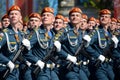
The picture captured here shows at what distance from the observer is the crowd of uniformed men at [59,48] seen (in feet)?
35.8

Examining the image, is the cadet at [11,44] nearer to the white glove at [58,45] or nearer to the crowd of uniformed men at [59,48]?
the crowd of uniformed men at [59,48]

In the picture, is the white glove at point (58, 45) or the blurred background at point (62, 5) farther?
the blurred background at point (62, 5)

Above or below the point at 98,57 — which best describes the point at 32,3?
above

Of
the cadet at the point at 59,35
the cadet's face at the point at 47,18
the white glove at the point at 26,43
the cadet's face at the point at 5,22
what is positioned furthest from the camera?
the cadet's face at the point at 5,22

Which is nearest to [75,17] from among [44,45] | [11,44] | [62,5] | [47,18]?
[47,18]

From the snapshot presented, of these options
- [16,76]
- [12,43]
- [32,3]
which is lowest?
[16,76]

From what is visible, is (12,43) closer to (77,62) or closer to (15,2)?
(77,62)

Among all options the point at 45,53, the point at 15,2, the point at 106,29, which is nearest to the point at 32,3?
the point at 15,2

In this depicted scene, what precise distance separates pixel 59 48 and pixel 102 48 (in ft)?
5.19

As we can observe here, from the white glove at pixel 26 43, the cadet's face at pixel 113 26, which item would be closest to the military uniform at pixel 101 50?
the cadet's face at pixel 113 26

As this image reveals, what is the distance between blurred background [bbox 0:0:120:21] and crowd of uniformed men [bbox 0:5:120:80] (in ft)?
18.4

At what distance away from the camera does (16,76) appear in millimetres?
10906

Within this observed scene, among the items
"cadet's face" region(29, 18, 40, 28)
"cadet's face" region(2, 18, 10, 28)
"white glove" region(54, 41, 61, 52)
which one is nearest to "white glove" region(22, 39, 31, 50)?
"white glove" region(54, 41, 61, 52)

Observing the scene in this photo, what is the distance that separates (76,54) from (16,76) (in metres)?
1.48
